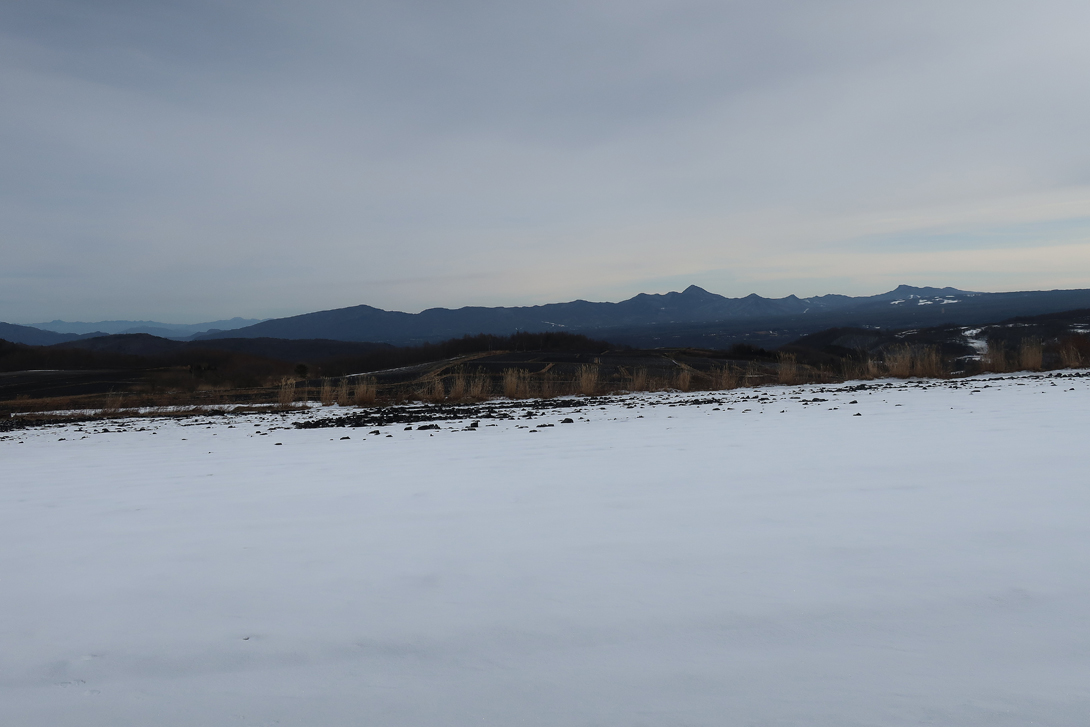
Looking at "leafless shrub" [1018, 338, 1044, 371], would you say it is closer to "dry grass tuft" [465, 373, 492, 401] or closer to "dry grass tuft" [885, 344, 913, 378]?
"dry grass tuft" [885, 344, 913, 378]

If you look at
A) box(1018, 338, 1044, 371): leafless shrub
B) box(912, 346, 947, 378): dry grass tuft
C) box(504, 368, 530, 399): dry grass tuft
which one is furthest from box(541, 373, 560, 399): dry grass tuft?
box(1018, 338, 1044, 371): leafless shrub

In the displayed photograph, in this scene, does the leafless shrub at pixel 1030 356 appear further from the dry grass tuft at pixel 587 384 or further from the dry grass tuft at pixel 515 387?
the dry grass tuft at pixel 515 387

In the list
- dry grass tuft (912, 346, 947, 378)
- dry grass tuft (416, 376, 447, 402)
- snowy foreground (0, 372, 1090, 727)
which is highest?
dry grass tuft (912, 346, 947, 378)

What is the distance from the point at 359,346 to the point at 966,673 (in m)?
142

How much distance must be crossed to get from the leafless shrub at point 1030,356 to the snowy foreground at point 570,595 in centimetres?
1324

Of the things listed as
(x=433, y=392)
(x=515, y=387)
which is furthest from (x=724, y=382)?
(x=433, y=392)

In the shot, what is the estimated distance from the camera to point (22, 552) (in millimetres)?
2828

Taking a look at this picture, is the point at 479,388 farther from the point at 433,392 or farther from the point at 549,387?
the point at 549,387

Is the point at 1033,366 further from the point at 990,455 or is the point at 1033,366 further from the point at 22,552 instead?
the point at 22,552

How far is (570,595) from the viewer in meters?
2.14

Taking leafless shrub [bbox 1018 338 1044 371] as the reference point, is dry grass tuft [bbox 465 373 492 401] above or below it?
below

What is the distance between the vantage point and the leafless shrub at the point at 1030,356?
14.6m

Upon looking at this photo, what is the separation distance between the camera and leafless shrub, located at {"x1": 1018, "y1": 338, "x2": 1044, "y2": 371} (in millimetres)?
14609

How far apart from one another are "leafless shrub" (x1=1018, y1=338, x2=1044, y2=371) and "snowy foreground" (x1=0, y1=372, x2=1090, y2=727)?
1324 centimetres
